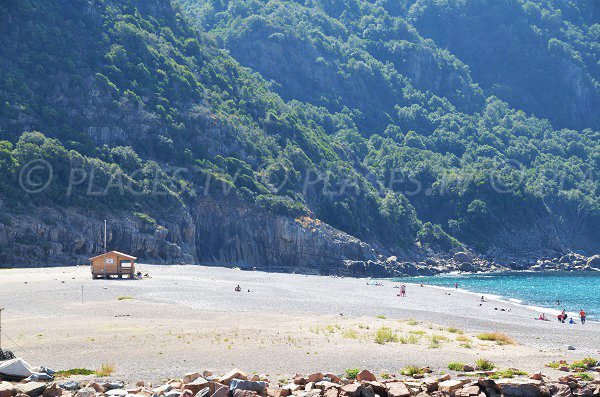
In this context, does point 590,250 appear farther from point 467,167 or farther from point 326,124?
point 326,124

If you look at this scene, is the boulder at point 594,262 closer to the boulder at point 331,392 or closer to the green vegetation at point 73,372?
the green vegetation at point 73,372

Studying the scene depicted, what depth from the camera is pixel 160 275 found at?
6744 centimetres

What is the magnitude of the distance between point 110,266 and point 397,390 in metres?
45.9

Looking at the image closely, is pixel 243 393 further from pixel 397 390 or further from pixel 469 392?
pixel 469 392

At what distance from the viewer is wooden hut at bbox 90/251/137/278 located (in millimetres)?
59312

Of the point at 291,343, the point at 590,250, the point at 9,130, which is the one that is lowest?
the point at 291,343

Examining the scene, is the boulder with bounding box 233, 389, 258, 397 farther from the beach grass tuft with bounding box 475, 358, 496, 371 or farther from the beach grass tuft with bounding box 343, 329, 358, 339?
the beach grass tuft with bounding box 343, 329, 358, 339

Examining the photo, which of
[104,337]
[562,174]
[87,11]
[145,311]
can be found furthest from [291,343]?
[562,174]

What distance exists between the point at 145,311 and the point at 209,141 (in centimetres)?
8318

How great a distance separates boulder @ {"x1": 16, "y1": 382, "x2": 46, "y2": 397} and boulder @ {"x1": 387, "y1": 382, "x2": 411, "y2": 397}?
7808 millimetres

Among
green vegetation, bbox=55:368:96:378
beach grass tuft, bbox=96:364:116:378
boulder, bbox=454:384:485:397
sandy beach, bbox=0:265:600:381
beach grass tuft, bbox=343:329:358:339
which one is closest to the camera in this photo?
boulder, bbox=454:384:485:397

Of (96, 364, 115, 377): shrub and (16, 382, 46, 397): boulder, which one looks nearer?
(16, 382, 46, 397): boulder

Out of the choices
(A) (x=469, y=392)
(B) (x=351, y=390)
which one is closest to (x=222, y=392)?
(B) (x=351, y=390)

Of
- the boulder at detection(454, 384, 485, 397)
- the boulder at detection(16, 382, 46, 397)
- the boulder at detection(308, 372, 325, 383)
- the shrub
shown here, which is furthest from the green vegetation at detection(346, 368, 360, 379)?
the boulder at detection(16, 382, 46, 397)
